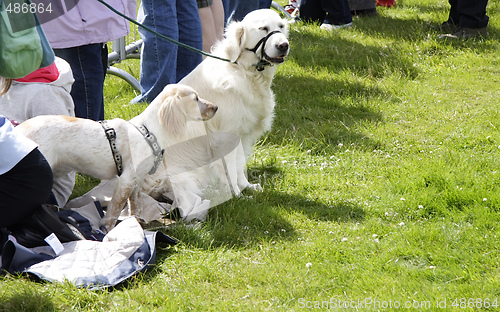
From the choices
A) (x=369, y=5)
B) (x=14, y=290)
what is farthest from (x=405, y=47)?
(x=14, y=290)

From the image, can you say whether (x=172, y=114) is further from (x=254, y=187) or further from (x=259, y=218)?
(x=254, y=187)

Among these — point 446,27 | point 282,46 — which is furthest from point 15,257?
point 446,27

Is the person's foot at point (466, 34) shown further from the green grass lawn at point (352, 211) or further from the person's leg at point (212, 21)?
the person's leg at point (212, 21)

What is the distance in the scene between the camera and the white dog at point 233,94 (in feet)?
12.8

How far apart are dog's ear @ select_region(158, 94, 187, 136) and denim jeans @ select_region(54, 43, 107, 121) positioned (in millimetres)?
Result: 907

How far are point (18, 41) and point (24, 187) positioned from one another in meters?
0.71

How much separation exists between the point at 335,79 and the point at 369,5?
3317mm

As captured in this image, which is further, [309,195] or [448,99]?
[448,99]

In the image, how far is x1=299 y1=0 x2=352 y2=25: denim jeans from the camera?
8242mm

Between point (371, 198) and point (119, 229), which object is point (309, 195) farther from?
point (119, 229)

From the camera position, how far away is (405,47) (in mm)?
7051

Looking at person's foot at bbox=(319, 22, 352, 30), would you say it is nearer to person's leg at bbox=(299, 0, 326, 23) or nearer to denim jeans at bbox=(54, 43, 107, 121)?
person's leg at bbox=(299, 0, 326, 23)

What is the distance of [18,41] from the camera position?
8.03 ft

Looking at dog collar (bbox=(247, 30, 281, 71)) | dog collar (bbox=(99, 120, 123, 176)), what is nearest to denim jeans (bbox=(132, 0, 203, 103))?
dog collar (bbox=(247, 30, 281, 71))
